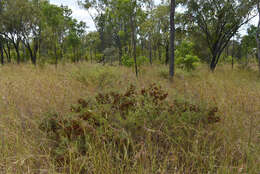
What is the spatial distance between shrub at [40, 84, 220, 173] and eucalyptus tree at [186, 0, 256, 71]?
10.1 meters

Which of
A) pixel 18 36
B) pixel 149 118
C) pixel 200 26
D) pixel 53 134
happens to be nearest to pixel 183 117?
pixel 149 118

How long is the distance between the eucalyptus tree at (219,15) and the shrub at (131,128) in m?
10.1

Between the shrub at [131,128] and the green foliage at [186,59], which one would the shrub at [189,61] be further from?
the shrub at [131,128]

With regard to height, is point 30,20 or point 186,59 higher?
point 30,20

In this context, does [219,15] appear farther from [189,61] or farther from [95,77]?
[95,77]

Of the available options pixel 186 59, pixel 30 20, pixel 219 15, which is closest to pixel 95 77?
pixel 186 59

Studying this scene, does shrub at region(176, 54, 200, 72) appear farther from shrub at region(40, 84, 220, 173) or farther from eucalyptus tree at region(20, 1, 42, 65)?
eucalyptus tree at region(20, 1, 42, 65)

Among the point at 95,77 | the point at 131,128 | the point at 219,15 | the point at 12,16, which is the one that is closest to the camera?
the point at 131,128

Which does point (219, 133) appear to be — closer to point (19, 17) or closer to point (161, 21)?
point (161, 21)

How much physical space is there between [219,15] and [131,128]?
11.3 meters

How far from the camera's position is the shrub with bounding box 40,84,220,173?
61.0 inches

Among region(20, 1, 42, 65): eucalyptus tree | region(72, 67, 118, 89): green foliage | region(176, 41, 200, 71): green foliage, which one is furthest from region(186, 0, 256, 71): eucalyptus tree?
region(20, 1, 42, 65): eucalyptus tree

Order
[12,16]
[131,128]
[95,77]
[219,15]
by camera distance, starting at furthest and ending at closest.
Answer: [12,16] < [219,15] < [95,77] < [131,128]

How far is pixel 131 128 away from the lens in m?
1.72
